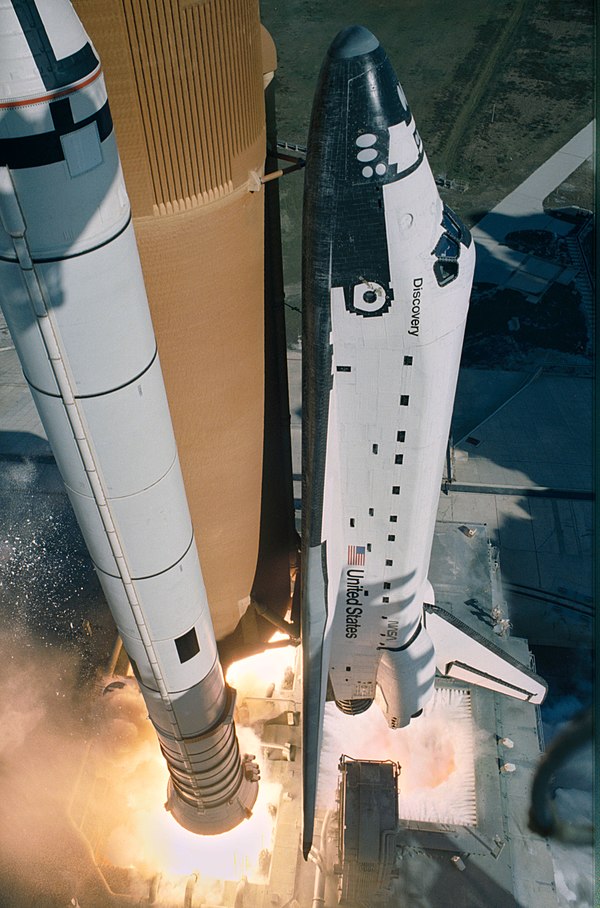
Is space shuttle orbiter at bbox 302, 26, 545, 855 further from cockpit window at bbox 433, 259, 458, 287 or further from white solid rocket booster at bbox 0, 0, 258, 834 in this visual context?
white solid rocket booster at bbox 0, 0, 258, 834

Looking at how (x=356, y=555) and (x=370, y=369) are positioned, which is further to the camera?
(x=356, y=555)

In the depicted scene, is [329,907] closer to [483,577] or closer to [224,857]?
[224,857]

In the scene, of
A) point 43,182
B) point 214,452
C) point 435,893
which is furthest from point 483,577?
point 43,182

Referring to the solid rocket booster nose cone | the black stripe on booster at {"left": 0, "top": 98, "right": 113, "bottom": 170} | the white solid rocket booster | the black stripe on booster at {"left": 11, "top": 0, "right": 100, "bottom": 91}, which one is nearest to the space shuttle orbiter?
the solid rocket booster nose cone

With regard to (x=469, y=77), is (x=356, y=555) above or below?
above

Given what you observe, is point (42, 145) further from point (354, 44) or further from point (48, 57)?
point (354, 44)

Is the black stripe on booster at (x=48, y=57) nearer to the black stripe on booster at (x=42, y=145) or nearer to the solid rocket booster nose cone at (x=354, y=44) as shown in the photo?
the black stripe on booster at (x=42, y=145)

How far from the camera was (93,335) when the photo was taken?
8.51 meters

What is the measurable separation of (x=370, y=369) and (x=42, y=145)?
18.5 feet

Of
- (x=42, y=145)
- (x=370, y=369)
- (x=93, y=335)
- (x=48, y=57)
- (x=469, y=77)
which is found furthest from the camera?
(x=469, y=77)

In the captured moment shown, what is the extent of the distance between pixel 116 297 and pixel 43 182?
4.85 feet

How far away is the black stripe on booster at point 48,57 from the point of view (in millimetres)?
6535

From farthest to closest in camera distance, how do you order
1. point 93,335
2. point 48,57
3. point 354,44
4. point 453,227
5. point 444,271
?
point 453,227 → point 444,271 → point 354,44 → point 93,335 → point 48,57

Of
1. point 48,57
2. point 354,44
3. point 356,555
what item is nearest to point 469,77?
point 356,555
